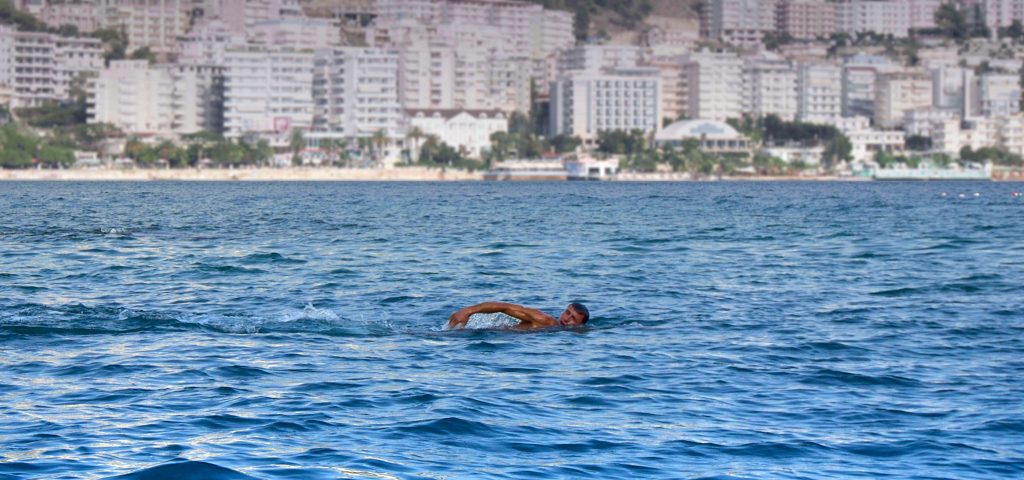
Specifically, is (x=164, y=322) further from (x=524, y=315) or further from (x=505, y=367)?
(x=505, y=367)

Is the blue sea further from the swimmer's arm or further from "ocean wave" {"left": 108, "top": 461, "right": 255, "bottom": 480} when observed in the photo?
the swimmer's arm

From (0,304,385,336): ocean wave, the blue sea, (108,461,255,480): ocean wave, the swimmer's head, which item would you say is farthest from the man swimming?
(108,461,255,480): ocean wave

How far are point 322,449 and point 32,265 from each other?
25497 millimetres

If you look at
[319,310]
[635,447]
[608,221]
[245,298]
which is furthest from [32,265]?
[608,221]

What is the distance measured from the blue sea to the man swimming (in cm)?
38

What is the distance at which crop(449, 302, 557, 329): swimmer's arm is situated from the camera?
24.4 meters

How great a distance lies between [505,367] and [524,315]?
355 centimetres

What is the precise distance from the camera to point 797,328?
1052 inches

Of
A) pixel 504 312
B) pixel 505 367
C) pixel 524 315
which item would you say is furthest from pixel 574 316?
pixel 505 367

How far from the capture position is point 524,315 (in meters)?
25.2

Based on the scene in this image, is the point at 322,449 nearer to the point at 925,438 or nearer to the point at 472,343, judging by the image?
the point at 925,438

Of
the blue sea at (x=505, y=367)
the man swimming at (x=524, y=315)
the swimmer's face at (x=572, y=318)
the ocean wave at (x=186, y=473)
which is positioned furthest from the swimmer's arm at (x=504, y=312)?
the ocean wave at (x=186, y=473)

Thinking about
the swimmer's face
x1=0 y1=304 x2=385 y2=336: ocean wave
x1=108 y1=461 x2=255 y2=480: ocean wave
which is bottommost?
x1=108 y1=461 x2=255 y2=480: ocean wave

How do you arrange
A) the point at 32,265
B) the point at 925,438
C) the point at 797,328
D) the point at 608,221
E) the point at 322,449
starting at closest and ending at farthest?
1. the point at 322,449
2. the point at 925,438
3. the point at 797,328
4. the point at 32,265
5. the point at 608,221
